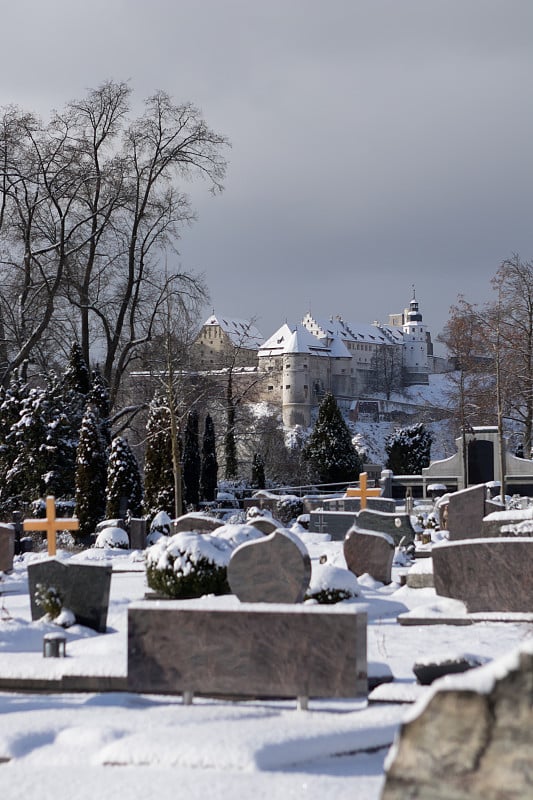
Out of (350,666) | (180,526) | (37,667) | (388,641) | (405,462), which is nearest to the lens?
(350,666)

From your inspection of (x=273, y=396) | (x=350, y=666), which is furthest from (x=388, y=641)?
(x=273, y=396)

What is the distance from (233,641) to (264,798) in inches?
69.7

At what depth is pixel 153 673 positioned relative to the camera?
7031 mm

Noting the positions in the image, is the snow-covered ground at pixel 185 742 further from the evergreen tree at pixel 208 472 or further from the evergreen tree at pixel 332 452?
the evergreen tree at pixel 332 452

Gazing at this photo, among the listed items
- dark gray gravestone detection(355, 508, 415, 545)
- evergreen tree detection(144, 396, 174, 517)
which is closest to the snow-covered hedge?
dark gray gravestone detection(355, 508, 415, 545)

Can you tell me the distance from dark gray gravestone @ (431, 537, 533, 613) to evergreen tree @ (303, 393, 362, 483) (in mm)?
33408

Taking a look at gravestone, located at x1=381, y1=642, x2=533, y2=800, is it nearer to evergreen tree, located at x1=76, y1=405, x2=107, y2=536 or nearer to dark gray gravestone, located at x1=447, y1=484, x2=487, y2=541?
dark gray gravestone, located at x1=447, y1=484, x2=487, y2=541

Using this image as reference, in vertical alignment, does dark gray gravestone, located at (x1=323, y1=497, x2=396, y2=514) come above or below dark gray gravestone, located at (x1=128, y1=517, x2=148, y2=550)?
above

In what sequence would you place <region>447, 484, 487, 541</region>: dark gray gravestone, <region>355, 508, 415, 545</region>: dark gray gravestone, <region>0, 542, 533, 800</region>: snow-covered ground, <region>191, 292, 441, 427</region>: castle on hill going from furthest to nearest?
<region>191, 292, 441, 427</region>: castle on hill, <region>355, 508, 415, 545</region>: dark gray gravestone, <region>447, 484, 487, 541</region>: dark gray gravestone, <region>0, 542, 533, 800</region>: snow-covered ground

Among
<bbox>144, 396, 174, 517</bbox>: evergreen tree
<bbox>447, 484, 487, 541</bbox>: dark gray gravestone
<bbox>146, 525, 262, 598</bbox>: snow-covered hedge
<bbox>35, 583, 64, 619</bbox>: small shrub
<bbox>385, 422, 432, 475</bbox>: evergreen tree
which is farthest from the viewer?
<bbox>385, 422, 432, 475</bbox>: evergreen tree

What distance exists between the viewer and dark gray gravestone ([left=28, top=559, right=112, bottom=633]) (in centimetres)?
1052

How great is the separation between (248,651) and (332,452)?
38913mm

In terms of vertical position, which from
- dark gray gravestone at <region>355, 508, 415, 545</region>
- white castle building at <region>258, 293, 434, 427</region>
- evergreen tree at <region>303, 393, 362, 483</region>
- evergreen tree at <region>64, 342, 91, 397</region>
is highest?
white castle building at <region>258, 293, 434, 427</region>

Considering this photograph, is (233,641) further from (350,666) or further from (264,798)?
(264,798)
